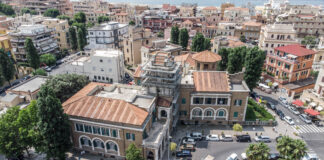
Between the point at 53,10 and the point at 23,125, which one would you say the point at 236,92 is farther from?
the point at 53,10

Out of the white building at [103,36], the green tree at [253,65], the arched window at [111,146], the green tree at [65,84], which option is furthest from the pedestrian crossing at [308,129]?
the white building at [103,36]

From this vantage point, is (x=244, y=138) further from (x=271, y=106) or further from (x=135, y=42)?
(x=135, y=42)

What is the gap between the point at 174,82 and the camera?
5191 cm

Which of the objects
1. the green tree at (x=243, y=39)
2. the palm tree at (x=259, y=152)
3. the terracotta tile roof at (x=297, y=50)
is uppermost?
the terracotta tile roof at (x=297, y=50)

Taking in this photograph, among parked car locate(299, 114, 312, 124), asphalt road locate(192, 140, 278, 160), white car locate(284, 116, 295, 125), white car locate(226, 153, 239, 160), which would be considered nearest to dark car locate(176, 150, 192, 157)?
asphalt road locate(192, 140, 278, 160)

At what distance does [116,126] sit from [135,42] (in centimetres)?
5713

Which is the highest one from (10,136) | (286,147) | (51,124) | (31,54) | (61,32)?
(61,32)

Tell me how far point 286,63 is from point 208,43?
30.6m

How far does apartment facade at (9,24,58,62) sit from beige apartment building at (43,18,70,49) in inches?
387

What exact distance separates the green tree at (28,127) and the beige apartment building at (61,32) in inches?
3138

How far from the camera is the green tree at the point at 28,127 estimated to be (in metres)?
44.3

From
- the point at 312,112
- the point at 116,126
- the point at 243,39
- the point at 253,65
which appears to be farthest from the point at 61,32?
the point at 312,112

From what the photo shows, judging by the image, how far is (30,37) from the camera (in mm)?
96438

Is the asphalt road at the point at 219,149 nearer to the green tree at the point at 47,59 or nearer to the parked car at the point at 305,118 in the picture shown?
the parked car at the point at 305,118
